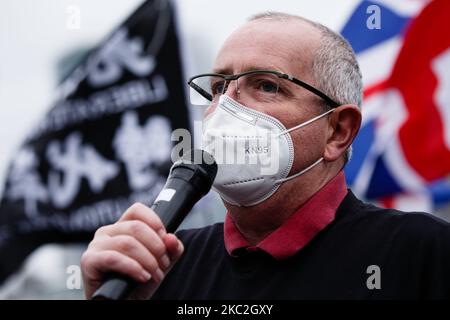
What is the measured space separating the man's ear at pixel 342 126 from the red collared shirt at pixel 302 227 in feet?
0.45

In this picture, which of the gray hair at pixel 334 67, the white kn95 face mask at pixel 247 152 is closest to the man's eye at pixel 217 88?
the white kn95 face mask at pixel 247 152

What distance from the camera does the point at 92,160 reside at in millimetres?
5902

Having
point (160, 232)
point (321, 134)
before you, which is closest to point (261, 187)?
point (321, 134)

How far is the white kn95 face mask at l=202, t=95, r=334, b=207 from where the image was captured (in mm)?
2514

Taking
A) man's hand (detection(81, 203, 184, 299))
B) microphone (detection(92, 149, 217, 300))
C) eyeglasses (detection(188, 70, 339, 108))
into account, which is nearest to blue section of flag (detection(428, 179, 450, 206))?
eyeglasses (detection(188, 70, 339, 108))

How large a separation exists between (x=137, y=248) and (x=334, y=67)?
130cm

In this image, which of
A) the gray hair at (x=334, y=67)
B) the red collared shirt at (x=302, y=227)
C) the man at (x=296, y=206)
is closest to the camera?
the man at (x=296, y=206)

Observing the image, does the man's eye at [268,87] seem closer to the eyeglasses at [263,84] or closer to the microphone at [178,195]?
the eyeglasses at [263,84]

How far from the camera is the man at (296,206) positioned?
2260 millimetres

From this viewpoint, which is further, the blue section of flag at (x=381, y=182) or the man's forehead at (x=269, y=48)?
the blue section of flag at (x=381, y=182)

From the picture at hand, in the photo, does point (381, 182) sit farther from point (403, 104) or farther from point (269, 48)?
point (269, 48)

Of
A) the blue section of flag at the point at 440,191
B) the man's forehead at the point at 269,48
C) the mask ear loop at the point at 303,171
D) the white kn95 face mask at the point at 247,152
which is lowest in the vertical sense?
the blue section of flag at the point at 440,191

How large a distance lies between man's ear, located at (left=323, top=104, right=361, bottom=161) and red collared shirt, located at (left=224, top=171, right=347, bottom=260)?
0.14 metres

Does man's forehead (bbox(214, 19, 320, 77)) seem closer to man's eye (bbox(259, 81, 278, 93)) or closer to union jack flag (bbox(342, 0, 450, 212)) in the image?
man's eye (bbox(259, 81, 278, 93))
